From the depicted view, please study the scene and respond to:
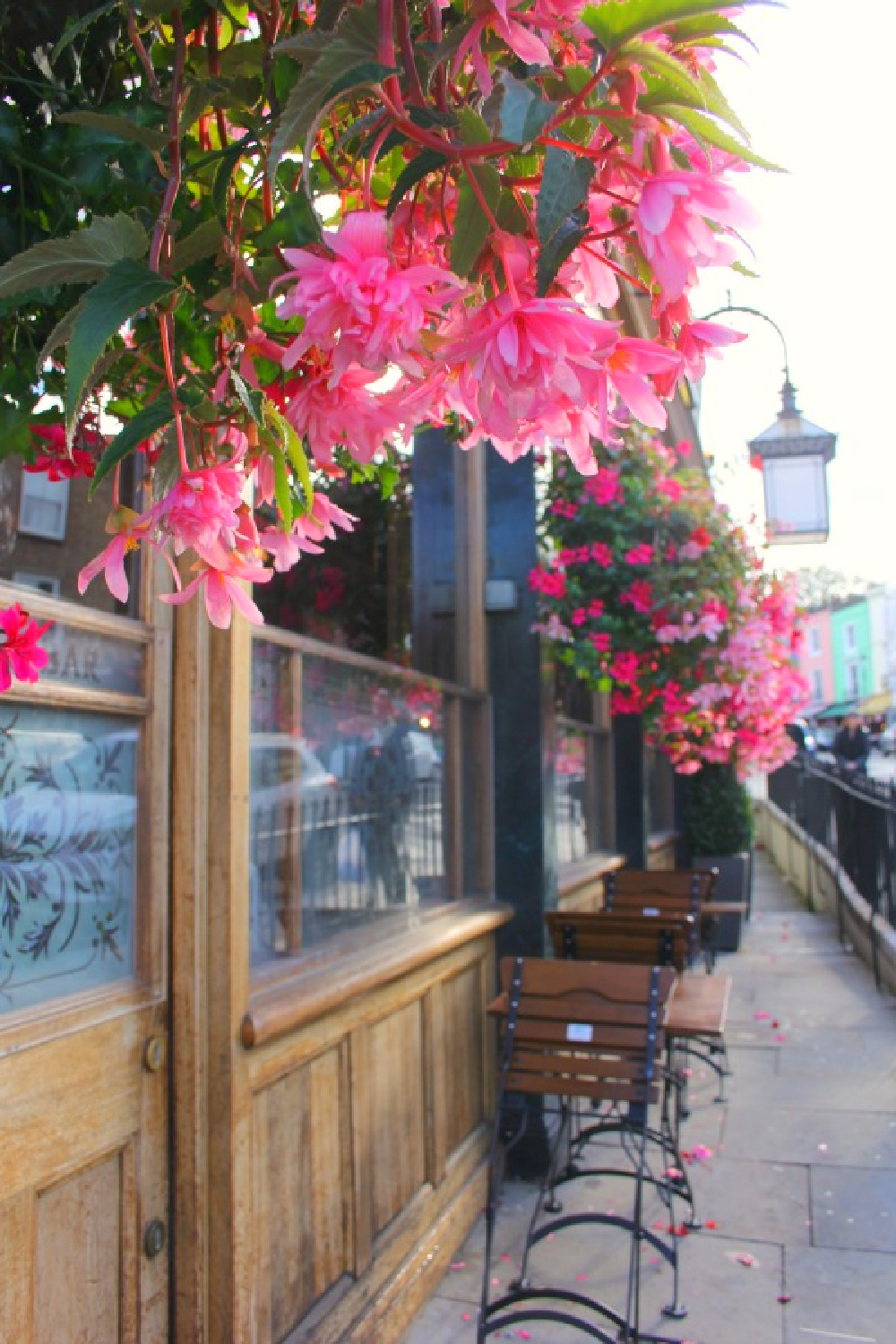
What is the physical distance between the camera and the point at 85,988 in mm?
2229

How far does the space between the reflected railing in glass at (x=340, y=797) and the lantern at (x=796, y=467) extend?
3810 mm

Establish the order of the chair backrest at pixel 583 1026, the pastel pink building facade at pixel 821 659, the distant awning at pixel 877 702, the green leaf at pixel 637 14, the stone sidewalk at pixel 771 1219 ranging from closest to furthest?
the green leaf at pixel 637 14
the stone sidewalk at pixel 771 1219
the chair backrest at pixel 583 1026
the distant awning at pixel 877 702
the pastel pink building facade at pixel 821 659

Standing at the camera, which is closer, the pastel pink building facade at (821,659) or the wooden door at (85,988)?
the wooden door at (85,988)

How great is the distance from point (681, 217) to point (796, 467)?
7.02 metres

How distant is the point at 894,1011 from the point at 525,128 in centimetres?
710

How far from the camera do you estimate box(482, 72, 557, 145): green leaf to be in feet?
2.55

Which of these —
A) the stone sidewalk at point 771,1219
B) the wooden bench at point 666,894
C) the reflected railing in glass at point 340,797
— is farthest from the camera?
the wooden bench at point 666,894

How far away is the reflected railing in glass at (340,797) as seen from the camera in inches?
114

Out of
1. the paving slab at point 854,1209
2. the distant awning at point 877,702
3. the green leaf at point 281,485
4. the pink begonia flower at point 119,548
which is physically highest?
the distant awning at point 877,702

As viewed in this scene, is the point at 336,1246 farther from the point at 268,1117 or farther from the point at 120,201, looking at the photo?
the point at 120,201

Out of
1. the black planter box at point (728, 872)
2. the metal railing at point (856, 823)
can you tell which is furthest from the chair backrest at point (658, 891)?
the black planter box at point (728, 872)

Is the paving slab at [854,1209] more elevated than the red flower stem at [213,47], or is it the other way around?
the red flower stem at [213,47]

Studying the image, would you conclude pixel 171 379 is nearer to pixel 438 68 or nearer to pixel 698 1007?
pixel 438 68

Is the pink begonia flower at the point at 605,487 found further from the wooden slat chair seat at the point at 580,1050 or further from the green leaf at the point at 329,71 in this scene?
the green leaf at the point at 329,71
